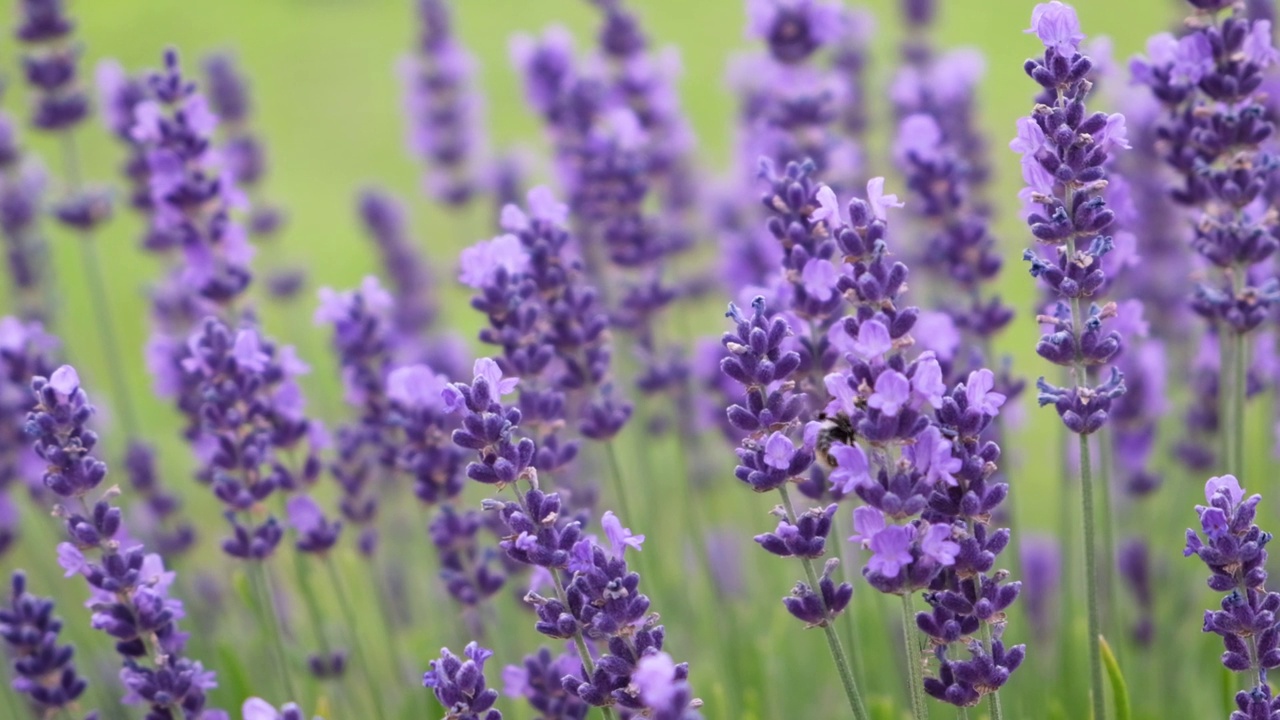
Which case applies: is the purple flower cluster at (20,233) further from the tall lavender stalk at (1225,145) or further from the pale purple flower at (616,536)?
the tall lavender stalk at (1225,145)

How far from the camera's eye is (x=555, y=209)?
2738 millimetres

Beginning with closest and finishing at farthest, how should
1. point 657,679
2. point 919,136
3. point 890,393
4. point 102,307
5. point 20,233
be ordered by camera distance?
point 657,679, point 890,393, point 919,136, point 102,307, point 20,233

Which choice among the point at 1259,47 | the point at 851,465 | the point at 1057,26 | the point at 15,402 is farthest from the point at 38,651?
the point at 1259,47

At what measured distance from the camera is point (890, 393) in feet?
5.87

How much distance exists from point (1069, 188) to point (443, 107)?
11.2ft

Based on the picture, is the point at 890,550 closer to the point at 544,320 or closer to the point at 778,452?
the point at 778,452

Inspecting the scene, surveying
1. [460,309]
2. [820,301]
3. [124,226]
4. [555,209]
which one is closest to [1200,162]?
[820,301]

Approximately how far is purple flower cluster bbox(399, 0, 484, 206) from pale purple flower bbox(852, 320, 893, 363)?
3413 mm

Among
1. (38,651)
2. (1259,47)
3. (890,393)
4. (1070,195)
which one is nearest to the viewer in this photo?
(890,393)

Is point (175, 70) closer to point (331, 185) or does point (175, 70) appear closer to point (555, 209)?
point (555, 209)

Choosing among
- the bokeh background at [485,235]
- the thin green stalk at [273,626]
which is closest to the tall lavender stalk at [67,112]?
the bokeh background at [485,235]

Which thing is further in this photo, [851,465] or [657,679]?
[851,465]

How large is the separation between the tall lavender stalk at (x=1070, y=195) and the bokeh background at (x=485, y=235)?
31.0 inches

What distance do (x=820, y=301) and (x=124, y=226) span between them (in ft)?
26.6
